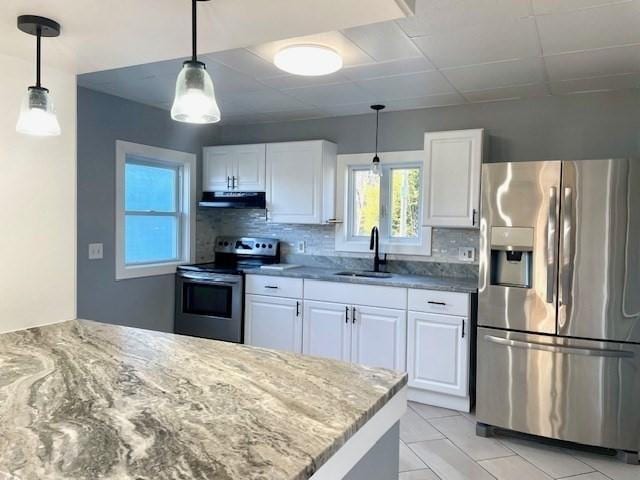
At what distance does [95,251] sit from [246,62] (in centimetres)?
189

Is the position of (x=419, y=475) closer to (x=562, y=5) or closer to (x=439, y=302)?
(x=439, y=302)

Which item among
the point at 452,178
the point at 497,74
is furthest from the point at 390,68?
the point at 452,178

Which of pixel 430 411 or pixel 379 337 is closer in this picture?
pixel 430 411

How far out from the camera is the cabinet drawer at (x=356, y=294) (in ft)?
11.3

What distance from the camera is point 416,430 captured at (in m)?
3.00

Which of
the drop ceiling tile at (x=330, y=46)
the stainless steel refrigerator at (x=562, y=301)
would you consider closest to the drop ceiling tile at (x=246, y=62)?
the drop ceiling tile at (x=330, y=46)

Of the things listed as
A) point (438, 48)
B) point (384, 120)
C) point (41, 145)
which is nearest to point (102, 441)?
point (41, 145)

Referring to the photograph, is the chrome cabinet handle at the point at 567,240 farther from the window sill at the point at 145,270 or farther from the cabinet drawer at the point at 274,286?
the window sill at the point at 145,270

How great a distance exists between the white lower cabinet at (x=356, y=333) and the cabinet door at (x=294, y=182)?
0.84m

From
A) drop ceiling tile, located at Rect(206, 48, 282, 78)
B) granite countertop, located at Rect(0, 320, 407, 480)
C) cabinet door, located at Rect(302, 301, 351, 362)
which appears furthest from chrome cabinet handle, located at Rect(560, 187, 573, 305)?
drop ceiling tile, located at Rect(206, 48, 282, 78)

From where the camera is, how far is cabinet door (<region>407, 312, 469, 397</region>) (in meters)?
3.24

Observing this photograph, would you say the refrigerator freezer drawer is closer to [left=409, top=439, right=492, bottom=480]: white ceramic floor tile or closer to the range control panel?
[left=409, top=439, right=492, bottom=480]: white ceramic floor tile

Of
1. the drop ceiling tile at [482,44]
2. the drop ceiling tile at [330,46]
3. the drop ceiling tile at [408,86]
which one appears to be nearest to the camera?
the drop ceiling tile at [482,44]

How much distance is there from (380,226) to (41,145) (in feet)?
9.02
